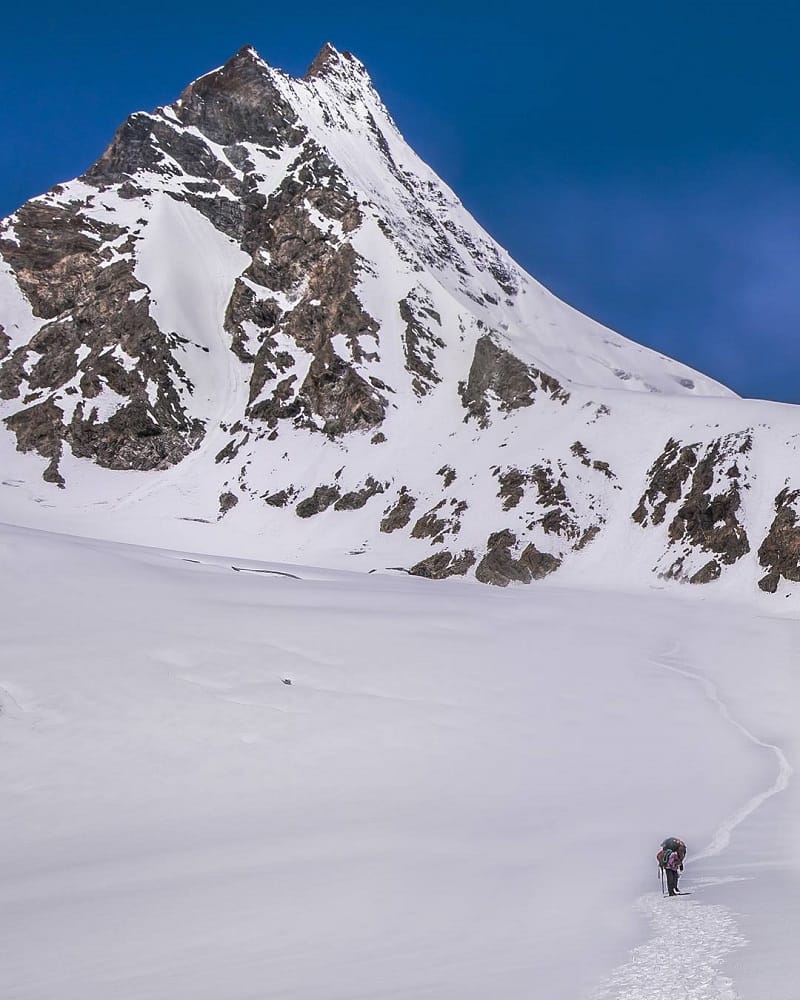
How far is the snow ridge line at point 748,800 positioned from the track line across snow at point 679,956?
332cm

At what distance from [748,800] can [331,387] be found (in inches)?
3290

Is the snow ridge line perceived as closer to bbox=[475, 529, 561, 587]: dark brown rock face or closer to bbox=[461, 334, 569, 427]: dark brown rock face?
bbox=[475, 529, 561, 587]: dark brown rock face

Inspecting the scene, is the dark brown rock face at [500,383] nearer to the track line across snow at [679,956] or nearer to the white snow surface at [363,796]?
the white snow surface at [363,796]

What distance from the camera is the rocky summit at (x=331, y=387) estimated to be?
6362 centimetres

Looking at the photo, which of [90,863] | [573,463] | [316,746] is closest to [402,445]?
[573,463]

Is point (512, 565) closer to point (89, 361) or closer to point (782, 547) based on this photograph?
point (782, 547)

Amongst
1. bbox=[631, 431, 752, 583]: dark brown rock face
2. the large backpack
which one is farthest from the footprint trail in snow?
bbox=[631, 431, 752, 583]: dark brown rock face

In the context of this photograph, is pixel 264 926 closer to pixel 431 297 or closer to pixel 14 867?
pixel 14 867

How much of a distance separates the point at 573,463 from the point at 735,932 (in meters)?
63.8

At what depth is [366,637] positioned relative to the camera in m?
24.1

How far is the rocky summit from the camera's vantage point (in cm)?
6362

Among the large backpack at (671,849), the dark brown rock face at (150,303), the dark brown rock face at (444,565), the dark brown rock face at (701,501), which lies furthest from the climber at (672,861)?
the dark brown rock face at (150,303)

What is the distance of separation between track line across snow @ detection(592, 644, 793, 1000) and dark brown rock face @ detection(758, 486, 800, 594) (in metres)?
45.6

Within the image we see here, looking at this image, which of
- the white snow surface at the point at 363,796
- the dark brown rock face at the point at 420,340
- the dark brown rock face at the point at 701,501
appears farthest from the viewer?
the dark brown rock face at the point at 420,340
